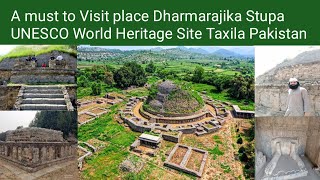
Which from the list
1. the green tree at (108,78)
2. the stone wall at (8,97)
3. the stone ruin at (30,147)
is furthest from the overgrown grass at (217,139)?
the stone wall at (8,97)

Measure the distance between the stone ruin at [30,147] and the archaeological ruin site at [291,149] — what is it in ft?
16.2

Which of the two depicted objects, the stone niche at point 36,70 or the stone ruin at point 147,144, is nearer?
the stone niche at point 36,70

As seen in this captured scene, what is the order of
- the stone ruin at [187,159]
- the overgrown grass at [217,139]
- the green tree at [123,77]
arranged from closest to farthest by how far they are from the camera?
the stone ruin at [187,159] → the overgrown grass at [217,139] → the green tree at [123,77]

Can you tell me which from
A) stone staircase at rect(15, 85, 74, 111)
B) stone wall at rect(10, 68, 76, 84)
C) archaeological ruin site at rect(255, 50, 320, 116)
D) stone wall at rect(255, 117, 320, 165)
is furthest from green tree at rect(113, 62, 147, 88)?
stone wall at rect(255, 117, 320, 165)

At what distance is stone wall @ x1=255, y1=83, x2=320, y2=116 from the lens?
599 centimetres

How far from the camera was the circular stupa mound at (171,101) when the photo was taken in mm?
11320

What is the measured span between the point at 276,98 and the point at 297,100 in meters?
0.50

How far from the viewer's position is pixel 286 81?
20.2ft

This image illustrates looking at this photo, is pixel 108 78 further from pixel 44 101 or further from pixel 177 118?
pixel 44 101

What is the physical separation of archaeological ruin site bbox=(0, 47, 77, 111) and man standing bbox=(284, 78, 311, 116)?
496cm

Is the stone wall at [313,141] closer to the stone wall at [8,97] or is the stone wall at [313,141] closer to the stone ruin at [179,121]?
the stone ruin at [179,121]

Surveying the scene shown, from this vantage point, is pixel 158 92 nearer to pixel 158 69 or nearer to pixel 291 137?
pixel 158 69

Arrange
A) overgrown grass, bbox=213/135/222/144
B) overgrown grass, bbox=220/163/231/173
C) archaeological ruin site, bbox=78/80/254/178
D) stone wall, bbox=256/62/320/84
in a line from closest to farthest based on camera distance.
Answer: stone wall, bbox=256/62/320/84, overgrown grass, bbox=220/163/231/173, archaeological ruin site, bbox=78/80/254/178, overgrown grass, bbox=213/135/222/144

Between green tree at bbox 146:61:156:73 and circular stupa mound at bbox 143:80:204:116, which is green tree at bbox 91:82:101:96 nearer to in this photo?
circular stupa mound at bbox 143:80:204:116
